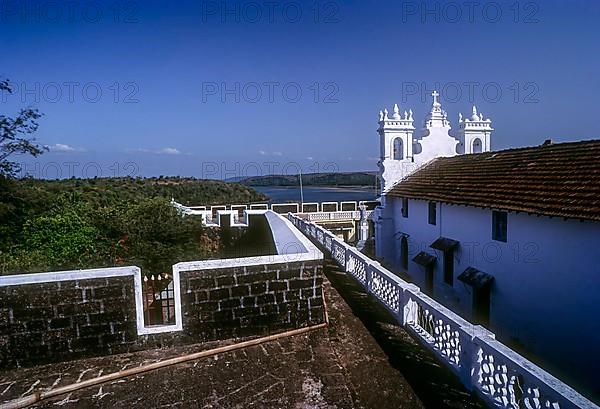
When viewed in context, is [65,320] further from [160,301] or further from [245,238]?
[245,238]

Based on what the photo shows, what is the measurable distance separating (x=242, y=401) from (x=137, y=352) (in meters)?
2.00

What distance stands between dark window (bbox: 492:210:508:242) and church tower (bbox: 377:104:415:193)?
8.99 meters

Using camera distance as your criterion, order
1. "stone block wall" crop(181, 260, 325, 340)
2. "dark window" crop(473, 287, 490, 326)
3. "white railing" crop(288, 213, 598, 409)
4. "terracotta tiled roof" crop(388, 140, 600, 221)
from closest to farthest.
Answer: "white railing" crop(288, 213, 598, 409) → "stone block wall" crop(181, 260, 325, 340) → "terracotta tiled roof" crop(388, 140, 600, 221) → "dark window" crop(473, 287, 490, 326)

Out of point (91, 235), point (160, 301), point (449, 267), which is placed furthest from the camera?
point (449, 267)

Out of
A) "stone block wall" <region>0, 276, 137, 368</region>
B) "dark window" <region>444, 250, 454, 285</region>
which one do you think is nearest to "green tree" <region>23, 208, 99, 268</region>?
"stone block wall" <region>0, 276, 137, 368</region>

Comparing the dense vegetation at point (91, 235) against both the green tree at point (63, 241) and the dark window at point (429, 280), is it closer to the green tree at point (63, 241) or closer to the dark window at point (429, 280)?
the green tree at point (63, 241)

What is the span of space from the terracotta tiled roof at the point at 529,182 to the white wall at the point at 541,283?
321mm

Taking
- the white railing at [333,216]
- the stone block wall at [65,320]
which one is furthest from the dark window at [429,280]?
the stone block wall at [65,320]

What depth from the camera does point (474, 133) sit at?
74.5 ft

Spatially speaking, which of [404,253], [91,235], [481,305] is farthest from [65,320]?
[404,253]

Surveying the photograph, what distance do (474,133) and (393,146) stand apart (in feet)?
18.2

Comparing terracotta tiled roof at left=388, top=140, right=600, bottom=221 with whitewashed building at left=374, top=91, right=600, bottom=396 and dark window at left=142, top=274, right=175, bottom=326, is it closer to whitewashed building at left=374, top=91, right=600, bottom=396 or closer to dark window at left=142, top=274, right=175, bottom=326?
whitewashed building at left=374, top=91, right=600, bottom=396

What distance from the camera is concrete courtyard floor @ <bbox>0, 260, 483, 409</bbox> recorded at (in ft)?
14.3

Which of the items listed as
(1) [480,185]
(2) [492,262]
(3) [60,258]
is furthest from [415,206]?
(3) [60,258]
